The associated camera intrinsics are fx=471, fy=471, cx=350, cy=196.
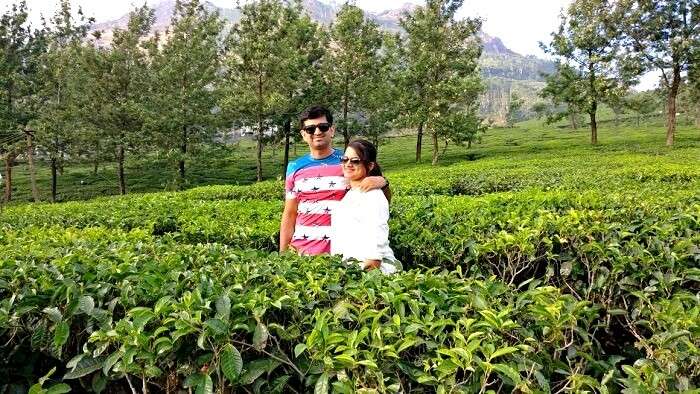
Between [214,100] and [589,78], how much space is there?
2633 centimetres

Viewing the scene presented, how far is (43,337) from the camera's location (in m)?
2.38

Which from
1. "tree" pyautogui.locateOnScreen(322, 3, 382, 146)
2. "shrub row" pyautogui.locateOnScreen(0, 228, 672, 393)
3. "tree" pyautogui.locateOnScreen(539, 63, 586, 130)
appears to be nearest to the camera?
"shrub row" pyautogui.locateOnScreen(0, 228, 672, 393)

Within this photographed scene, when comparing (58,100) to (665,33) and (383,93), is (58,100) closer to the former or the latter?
(383,93)

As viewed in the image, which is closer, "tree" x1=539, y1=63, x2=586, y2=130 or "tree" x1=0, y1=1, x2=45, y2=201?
"tree" x1=0, y1=1, x2=45, y2=201

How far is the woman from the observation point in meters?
3.72

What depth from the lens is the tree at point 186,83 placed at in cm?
2804

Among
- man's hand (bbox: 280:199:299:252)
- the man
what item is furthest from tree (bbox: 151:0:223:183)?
the man

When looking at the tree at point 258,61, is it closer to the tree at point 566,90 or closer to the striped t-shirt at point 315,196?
the tree at point 566,90

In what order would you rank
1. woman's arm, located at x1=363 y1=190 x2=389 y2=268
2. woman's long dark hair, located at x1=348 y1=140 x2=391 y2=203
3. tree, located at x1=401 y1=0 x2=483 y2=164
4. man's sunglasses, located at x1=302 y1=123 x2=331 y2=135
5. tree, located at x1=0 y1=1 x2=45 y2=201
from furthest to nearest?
tree, located at x1=401 y1=0 x2=483 y2=164
tree, located at x1=0 y1=1 x2=45 y2=201
man's sunglasses, located at x1=302 y1=123 x2=331 y2=135
woman's long dark hair, located at x1=348 y1=140 x2=391 y2=203
woman's arm, located at x1=363 y1=190 x2=389 y2=268

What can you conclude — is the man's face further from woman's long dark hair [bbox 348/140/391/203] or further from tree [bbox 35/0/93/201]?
tree [bbox 35/0/93/201]

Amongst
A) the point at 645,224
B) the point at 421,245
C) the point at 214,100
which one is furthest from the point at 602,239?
the point at 214,100

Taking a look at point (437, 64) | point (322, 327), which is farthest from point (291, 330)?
point (437, 64)

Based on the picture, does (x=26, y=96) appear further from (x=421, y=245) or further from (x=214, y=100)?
(x=421, y=245)

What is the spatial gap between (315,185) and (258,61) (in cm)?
2522
